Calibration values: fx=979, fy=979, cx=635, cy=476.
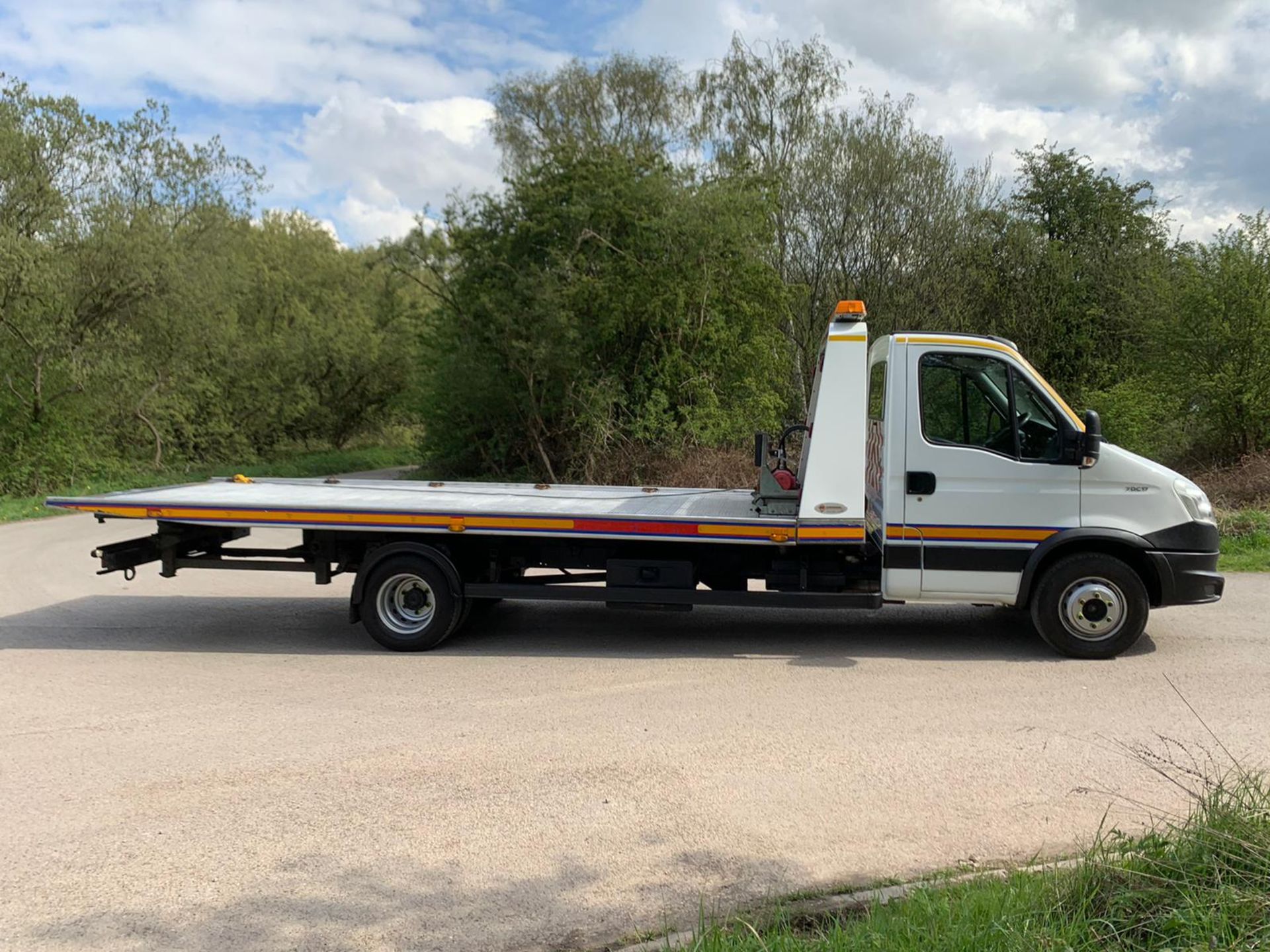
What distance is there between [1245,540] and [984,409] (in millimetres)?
7210

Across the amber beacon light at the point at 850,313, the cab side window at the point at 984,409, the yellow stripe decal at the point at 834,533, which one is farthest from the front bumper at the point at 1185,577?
the amber beacon light at the point at 850,313

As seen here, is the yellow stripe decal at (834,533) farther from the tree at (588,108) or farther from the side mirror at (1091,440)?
the tree at (588,108)

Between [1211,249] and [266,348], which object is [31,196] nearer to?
[266,348]

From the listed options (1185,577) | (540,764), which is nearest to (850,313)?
(1185,577)

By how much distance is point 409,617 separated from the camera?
7.73m

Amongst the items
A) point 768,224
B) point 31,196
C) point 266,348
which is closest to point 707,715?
A: point 768,224

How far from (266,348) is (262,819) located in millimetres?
30434

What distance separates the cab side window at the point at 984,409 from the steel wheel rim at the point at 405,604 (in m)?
4.03

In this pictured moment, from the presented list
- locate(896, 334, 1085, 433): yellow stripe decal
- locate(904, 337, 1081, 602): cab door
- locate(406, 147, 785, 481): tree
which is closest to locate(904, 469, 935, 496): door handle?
locate(904, 337, 1081, 602): cab door

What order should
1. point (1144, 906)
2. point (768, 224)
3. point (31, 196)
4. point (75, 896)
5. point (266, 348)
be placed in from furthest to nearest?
point (266, 348)
point (31, 196)
point (768, 224)
point (75, 896)
point (1144, 906)

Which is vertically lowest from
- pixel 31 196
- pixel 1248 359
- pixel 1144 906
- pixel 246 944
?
pixel 246 944

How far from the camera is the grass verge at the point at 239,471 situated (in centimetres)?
1969

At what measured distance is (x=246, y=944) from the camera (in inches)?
137

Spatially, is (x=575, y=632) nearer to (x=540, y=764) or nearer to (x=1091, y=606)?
(x=540, y=764)
